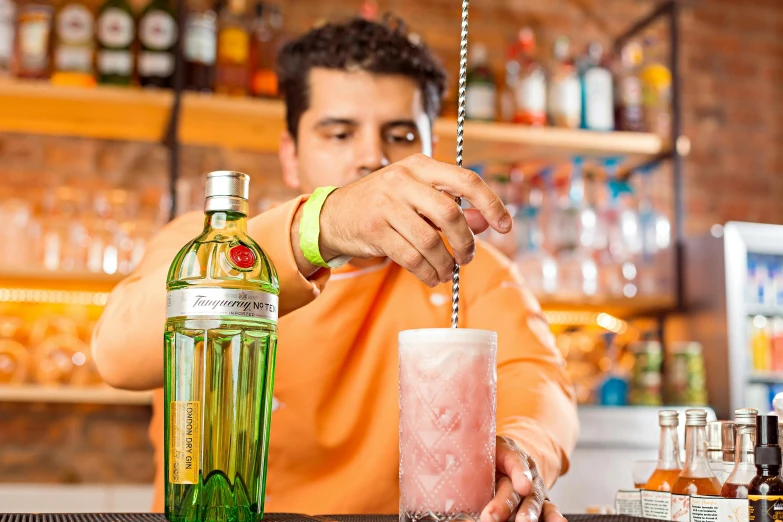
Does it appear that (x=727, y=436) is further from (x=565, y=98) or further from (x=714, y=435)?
(x=565, y=98)

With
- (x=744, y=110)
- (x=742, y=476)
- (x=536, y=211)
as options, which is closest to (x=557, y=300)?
(x=536, y=211)

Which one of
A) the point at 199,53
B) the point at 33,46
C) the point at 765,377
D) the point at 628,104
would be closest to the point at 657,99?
the point at 628,104

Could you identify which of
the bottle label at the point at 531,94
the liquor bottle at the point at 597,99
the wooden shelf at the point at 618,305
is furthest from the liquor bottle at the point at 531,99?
the wooden shelf at the point at 618,305

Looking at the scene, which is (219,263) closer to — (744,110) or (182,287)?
(182,287)

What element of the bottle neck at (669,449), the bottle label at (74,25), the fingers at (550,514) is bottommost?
the fingers at (550,514)

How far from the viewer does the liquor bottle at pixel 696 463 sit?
2.62 ft

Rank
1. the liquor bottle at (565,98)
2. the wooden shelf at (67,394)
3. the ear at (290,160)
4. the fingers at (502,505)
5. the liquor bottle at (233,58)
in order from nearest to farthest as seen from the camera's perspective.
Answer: the fingers at (502,505)
the ear at (290,160)
the wooden shelf at (67,394)
the liquor bottle at (233,58)
the liquor bottle at (565,98)

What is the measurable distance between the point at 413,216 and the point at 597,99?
2477mm

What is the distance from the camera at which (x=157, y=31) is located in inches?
108

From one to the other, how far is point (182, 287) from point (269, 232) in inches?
5.0

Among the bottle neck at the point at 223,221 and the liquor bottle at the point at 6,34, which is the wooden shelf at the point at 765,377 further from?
the bottle neck at the point at 223,221

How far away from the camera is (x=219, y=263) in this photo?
73cm

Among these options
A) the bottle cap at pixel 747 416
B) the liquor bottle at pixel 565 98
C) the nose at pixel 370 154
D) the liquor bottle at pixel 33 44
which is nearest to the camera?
the bottle cap at pixel 747 416

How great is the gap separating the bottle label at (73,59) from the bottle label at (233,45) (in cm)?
39
